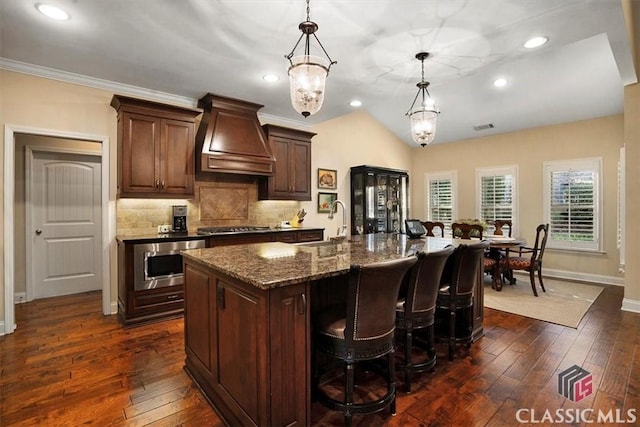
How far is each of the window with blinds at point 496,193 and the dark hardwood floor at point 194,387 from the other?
300 centimetres

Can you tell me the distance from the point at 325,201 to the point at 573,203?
443 centimetres

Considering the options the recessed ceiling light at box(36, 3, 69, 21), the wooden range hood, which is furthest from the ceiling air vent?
the recessed ceiling light at box(36, 3, 69, 21)

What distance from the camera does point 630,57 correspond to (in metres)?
3.27

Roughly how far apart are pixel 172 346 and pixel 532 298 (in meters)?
4.67

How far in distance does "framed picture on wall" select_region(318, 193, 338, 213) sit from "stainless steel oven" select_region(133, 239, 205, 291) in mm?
2657

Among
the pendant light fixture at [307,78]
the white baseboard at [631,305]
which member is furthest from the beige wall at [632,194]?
the pendant light fixture at [307,78]

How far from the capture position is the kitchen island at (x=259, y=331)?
1.54 m

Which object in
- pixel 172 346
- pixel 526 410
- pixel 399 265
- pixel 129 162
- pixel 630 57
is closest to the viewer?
pixel 399 265

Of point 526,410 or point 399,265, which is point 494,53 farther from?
point 526,410

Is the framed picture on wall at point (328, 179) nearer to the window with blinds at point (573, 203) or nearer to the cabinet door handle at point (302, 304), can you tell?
the window with blinds at point (573, 203)

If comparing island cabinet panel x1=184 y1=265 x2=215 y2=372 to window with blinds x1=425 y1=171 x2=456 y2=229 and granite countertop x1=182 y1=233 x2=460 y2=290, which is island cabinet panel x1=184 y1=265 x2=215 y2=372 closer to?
granite countertop x1=182 y1=233 x2=460 y2=290

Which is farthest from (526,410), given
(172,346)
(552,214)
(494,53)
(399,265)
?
(552,214)

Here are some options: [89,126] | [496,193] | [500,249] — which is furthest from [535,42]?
[89,126]

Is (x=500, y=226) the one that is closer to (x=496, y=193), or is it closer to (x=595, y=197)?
(x=496, y=193)
